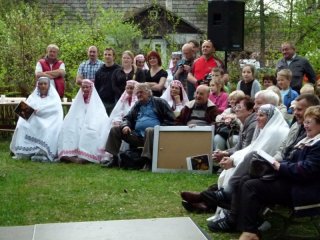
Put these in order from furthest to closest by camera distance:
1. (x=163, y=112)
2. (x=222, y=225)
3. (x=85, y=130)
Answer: (x=85, y=130) → (x=163, y=112) → (x=222, y=225)

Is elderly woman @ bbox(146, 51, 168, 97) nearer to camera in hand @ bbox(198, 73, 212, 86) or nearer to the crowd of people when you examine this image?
the crowd of people

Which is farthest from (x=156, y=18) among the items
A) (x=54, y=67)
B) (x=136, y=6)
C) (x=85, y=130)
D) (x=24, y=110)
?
(x=85, y=130)

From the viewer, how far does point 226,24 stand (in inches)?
467

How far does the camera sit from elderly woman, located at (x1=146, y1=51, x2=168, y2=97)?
10164 millimetres

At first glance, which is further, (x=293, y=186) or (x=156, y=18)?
(x=156, y=18)

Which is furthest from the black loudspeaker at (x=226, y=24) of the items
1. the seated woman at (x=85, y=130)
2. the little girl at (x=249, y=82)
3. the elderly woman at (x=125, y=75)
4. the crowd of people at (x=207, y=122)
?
the seated woman at (x=85, y=130)

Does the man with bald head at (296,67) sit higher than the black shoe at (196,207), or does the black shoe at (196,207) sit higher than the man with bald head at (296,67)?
the man with bald head at (296,67)

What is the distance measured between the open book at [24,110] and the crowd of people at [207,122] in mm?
91

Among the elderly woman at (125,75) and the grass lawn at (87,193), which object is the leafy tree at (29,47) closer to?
the elderly woman at (125,75)

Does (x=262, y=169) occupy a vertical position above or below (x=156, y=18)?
below

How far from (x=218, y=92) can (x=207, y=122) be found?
0.58 m

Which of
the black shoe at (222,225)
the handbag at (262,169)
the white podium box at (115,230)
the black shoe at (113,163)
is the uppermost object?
the handbag at (262,169)

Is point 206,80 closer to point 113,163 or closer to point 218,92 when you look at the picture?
point 218,92

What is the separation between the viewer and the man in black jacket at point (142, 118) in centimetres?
919
